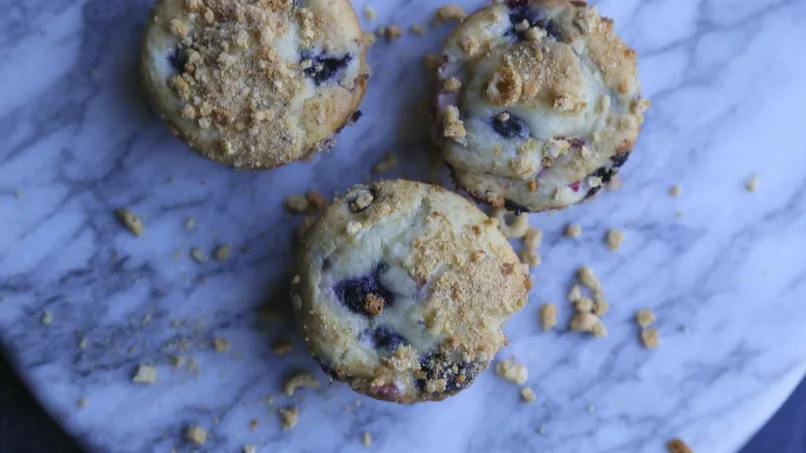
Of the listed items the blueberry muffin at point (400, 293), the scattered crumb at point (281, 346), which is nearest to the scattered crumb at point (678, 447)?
the blueberry muffin at point (400, 293)

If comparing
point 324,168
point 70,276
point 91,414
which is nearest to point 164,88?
point 324,168

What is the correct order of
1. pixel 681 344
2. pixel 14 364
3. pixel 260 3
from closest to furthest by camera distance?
pixel 260 3 < pixel 14 364 < pixel 681 344

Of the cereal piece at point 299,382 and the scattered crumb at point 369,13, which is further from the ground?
the scattered crumb at point 369,13

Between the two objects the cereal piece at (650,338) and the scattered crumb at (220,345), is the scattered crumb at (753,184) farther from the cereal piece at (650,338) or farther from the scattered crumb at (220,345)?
the scattered crumb at (220,345)

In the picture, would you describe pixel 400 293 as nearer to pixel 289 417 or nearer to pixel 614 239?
pixel 289 417

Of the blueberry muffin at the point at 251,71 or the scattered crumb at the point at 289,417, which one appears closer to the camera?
the blueberry muffin at the point at 251,71

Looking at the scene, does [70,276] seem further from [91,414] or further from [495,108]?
[495,108]

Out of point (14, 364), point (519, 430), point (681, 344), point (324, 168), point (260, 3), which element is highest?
point (260, 3)

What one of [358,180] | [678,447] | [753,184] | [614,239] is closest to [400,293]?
Result: [358,180]
